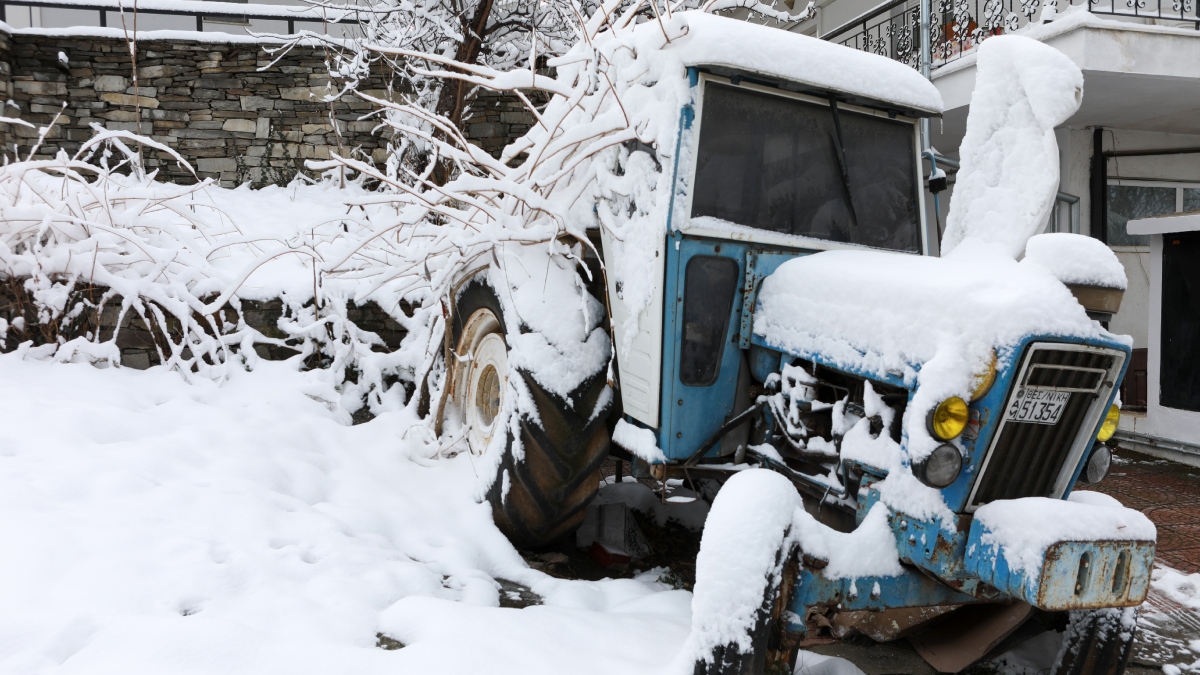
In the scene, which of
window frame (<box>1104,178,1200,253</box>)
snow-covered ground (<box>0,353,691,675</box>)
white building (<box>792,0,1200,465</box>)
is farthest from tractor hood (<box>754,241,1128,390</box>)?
window frame (<box>1104,178,1200,253</box>)

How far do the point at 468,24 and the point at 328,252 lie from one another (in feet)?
13.0

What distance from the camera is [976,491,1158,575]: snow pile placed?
1979 millimetres

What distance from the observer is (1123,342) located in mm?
2246

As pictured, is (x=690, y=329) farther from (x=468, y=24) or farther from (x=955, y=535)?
(x=468, y=24)

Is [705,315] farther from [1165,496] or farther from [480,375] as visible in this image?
[1165,496]

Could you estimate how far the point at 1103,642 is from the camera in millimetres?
2391

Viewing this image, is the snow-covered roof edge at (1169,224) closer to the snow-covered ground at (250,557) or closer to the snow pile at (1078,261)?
the snow pile at (1078,261)

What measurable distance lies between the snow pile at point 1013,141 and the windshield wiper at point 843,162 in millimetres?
376

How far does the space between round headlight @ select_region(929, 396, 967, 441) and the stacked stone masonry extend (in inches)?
337

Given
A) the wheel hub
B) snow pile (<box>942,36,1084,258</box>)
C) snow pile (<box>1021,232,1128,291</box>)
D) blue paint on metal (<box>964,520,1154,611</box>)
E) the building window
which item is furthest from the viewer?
the building window

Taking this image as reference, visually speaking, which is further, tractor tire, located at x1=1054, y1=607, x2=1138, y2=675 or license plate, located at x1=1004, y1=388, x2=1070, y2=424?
tractor tire, located at x1=1054, y1=607, x2=1138, y2=675

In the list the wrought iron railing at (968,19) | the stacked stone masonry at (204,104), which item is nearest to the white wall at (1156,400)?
the wrought iron railing at (968,19)

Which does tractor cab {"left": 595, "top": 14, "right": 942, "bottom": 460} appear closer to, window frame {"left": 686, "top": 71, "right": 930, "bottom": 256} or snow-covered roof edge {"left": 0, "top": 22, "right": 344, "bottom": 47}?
window frame {"left": 686, "top": 71, "right": 930, "bottom": 256}

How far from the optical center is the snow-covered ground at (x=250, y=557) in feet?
6.96
